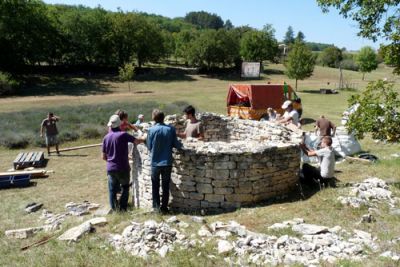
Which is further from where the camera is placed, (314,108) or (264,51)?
(264,51)

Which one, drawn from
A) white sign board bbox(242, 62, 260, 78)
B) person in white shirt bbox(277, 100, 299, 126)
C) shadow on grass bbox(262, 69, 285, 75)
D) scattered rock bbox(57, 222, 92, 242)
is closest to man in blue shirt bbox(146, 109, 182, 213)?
scattered rock bbox(57, 222, 92, 242)

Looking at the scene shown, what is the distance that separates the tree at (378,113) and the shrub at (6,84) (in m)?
38.1

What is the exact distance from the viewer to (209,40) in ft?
200

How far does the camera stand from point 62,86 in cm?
4575

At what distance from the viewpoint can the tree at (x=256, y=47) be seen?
63219 millimetres

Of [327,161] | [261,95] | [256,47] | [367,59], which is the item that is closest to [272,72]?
[256,47]

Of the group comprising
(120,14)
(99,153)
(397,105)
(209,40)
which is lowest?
(99,153)

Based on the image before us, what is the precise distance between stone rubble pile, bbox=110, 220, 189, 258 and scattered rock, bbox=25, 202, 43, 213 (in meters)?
4.22

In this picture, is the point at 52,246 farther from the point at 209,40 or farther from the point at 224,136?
the point at 209,40

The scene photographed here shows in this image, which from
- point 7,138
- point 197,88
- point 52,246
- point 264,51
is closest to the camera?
point 52,246

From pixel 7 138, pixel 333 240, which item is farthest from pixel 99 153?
pixel 333 240

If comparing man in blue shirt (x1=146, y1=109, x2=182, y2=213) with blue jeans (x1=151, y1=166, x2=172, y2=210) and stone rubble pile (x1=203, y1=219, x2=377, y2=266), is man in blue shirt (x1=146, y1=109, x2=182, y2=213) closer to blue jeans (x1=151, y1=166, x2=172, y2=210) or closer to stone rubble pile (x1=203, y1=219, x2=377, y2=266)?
blue jeans (x1=151, y1=166, x2=172, y2=210)

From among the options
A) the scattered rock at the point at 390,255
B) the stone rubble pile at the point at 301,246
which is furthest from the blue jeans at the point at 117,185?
the scattered rock at the point at 390,255

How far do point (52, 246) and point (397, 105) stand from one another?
731cm
